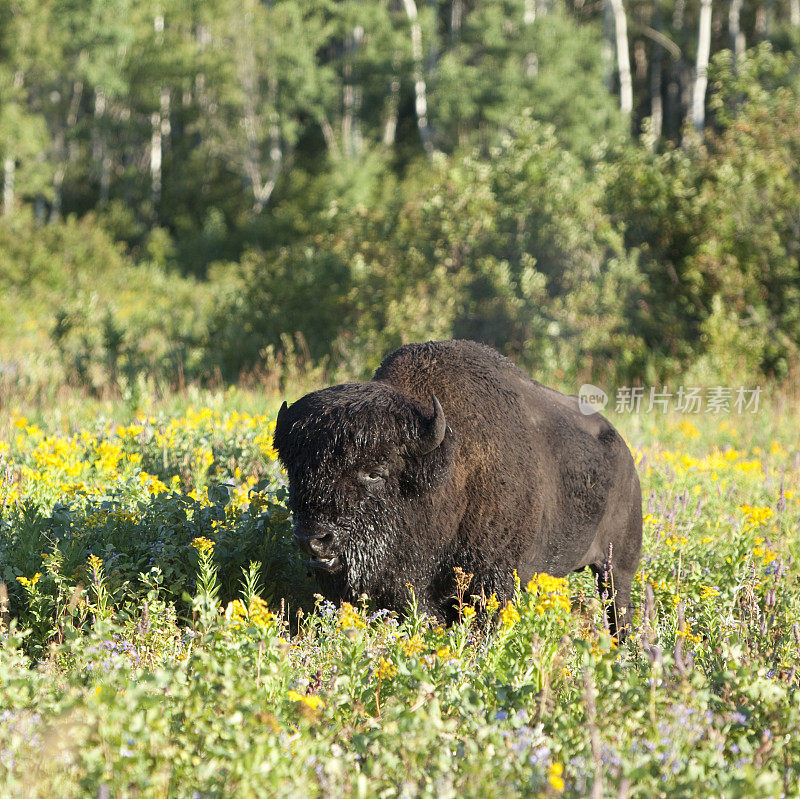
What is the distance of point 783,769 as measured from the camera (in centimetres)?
310

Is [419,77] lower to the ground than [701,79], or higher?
higher

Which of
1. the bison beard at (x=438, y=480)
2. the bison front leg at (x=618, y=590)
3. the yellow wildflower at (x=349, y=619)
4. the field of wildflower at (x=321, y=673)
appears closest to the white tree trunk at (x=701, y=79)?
the field of wildflower at (x=321, y=673)

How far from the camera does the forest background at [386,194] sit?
48.2 ft

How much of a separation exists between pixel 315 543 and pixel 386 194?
32.7m

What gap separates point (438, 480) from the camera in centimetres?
419

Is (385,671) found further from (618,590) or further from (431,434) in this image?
(618,590)

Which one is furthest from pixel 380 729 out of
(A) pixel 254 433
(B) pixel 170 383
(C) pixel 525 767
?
(B) pixel 170 383

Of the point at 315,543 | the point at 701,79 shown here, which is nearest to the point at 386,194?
the point at 701,79

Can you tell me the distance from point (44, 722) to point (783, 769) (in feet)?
8.30

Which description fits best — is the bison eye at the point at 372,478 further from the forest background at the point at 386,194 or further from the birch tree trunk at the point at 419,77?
the birch tree trunk at the point at 419,77

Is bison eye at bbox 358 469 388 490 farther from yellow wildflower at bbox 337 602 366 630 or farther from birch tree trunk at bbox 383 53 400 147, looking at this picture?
birch tree trunk at bbox 383 53 400 147

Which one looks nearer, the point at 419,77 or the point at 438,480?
the point at 438,480

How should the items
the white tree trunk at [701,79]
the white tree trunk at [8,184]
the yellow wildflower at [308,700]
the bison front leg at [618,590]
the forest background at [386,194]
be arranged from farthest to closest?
the white tree trunk at [8,184]
the white tree trunk at [701,79]
the forest background at [386,194]
the bison front leg at [618,590]
the yellow wildflower at [308,700]

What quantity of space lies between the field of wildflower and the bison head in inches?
8.4
